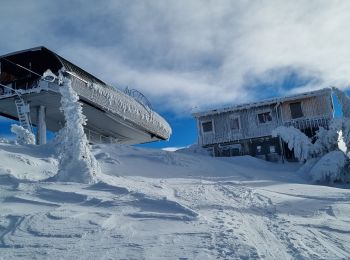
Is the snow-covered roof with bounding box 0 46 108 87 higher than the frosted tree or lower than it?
higher

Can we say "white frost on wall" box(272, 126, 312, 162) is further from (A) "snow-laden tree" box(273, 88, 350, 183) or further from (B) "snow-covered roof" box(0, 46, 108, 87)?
(B) "snow-covered roof" box(0, 46, 108, 87)

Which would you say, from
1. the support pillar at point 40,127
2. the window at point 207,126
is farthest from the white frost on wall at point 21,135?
the window at point 207,126

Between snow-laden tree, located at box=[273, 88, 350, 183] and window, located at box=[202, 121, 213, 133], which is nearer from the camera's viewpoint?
snow-laden tree, located at box=[273, 88, 350, 183]

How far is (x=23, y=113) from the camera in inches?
936

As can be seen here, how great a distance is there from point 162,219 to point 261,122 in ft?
77.8

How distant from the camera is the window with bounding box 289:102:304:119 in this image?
29753 mm

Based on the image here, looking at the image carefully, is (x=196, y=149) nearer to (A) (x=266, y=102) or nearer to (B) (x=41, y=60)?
(A) (x=266, y=102)

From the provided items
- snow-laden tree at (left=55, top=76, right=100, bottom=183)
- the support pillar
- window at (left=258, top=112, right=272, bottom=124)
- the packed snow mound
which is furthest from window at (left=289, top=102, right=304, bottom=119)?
snow-laden tree at (left=55, top=76, right=100, bottom=183)

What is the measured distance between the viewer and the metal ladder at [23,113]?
22859 millimetres

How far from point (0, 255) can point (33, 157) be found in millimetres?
8921

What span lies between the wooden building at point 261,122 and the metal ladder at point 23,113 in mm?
13635

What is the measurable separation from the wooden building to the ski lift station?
628 centimetres

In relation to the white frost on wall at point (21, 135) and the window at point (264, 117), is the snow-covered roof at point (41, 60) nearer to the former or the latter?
the white frost on wall at point (21, 135)

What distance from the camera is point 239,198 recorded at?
11.2 meters
